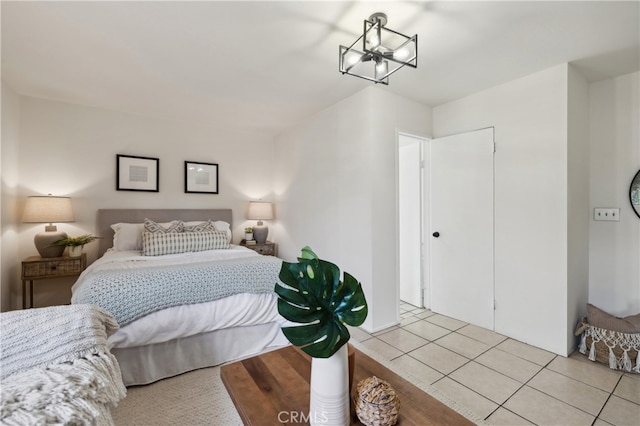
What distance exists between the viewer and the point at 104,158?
345 cm

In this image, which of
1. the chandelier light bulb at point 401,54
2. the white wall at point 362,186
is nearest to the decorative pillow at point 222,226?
the white wall at point 362,186

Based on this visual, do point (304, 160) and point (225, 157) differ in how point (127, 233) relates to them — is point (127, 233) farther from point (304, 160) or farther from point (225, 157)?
point (304, 160)

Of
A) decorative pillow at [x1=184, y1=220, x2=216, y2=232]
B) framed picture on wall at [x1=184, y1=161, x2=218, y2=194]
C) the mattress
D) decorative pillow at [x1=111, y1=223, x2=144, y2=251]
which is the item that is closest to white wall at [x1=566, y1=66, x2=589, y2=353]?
the mattress

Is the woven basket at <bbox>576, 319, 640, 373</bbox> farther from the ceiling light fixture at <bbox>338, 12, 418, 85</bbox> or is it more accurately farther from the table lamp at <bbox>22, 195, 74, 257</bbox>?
the table lamp at <bbox>22, 195, 74, 257</bbox>

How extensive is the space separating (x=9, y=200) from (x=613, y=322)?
5.62 m

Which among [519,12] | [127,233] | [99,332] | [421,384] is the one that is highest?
[519,12]

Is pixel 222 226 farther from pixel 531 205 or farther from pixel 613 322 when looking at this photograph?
pixel 613 322

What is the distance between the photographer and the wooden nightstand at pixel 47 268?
272cm

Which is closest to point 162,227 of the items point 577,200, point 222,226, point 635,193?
point 222,226

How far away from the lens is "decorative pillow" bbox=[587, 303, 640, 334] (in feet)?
7.00

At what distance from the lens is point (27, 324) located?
1077mm

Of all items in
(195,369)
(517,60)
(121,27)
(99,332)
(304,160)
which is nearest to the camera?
(99,332)

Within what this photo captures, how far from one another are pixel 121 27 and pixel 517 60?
9.78ft

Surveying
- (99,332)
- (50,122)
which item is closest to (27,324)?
(99,332)
